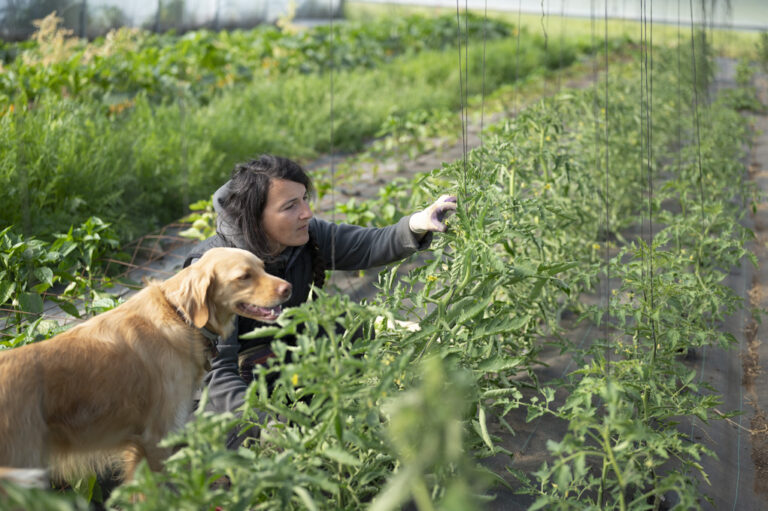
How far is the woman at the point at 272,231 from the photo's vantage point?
2.57 meters

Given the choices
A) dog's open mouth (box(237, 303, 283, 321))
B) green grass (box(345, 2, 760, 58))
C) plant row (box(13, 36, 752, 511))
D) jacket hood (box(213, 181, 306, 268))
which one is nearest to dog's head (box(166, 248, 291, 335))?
dog's open mouth (box(237, 303, 283, 321))

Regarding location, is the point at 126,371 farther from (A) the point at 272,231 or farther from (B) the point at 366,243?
(B) the point at 366,243

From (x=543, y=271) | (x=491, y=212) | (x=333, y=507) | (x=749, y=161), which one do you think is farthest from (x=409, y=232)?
(x=749, y=161)

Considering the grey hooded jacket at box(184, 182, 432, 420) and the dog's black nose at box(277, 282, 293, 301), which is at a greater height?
the dog's black nose at box(277, 282, 293, 301)

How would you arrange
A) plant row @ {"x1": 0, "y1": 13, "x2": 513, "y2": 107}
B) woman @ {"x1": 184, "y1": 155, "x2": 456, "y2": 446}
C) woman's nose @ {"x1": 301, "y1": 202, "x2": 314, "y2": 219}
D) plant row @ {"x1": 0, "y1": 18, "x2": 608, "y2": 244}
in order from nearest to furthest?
woman @ {"x1": 184, "y1": 155, "x2": 456, "y2": 446} → woman's nose @ {"x1": 301, "y1": 202, "x2": 314, "y2": 219} → plant row @ {"x1": 0, "y1": 18, "x2": 608, "y2": 244} → plant row @ {"x1": 0, "y1": 13, "x2": 513, "y2": 107}

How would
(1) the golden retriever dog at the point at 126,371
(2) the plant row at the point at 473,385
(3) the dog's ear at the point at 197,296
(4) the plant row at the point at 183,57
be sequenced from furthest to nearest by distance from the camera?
1. (4) the plant row at the point at 183,57
2. (3) the dog's ear at the point at 197,296
3. (1) the golden retriever dog at the point at 126,371
4. (2) the plant row at the point at 473,385

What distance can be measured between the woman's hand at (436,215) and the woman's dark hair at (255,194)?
1.52ft

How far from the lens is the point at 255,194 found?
Result: 2.67 m

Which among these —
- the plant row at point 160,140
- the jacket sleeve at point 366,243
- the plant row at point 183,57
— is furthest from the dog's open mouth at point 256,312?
the plant row at point 183,57

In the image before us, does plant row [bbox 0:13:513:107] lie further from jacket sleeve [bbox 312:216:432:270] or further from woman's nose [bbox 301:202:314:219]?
woman's nose [bbox 301:202:314:219]

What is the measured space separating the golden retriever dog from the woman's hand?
59 centimetres

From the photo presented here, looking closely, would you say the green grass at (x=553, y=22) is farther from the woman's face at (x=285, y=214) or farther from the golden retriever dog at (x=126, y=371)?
the golden retriever dog at (x=126, y=371)

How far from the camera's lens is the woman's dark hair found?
266cm

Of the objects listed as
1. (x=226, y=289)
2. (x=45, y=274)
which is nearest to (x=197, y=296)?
(x=226, y=289)
